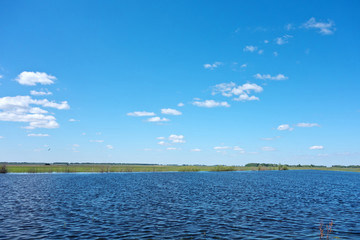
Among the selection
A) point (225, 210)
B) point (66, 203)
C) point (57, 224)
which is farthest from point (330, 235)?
point (66, 203)

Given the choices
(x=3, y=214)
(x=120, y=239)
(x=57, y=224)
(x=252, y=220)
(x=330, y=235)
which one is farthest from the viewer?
(x=3, y=214)

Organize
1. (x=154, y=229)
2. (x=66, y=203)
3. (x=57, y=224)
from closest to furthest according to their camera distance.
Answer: (x=154, y=229) < (x=57, y=224) < (x=66, y=203)

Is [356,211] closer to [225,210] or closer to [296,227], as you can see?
[296,227]

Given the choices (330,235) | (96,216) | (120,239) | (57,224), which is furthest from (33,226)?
(330,235)

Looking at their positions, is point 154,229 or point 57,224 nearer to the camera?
point 154,229

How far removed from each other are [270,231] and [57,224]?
21802mm

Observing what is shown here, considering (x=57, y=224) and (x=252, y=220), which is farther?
(x=252, y=220)

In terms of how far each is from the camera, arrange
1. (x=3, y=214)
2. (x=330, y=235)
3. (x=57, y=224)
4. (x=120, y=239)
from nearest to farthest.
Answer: (x=120, y=239)
(x=330, y=235)
(x=57, y=224)
(x=3, y=214)

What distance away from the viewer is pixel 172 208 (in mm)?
36312

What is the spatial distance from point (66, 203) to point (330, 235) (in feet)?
118

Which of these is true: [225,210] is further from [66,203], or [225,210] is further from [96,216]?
[66,203]

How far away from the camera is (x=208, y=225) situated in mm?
26656

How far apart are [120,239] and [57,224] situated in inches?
373

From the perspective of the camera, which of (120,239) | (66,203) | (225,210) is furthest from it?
(66,203)
